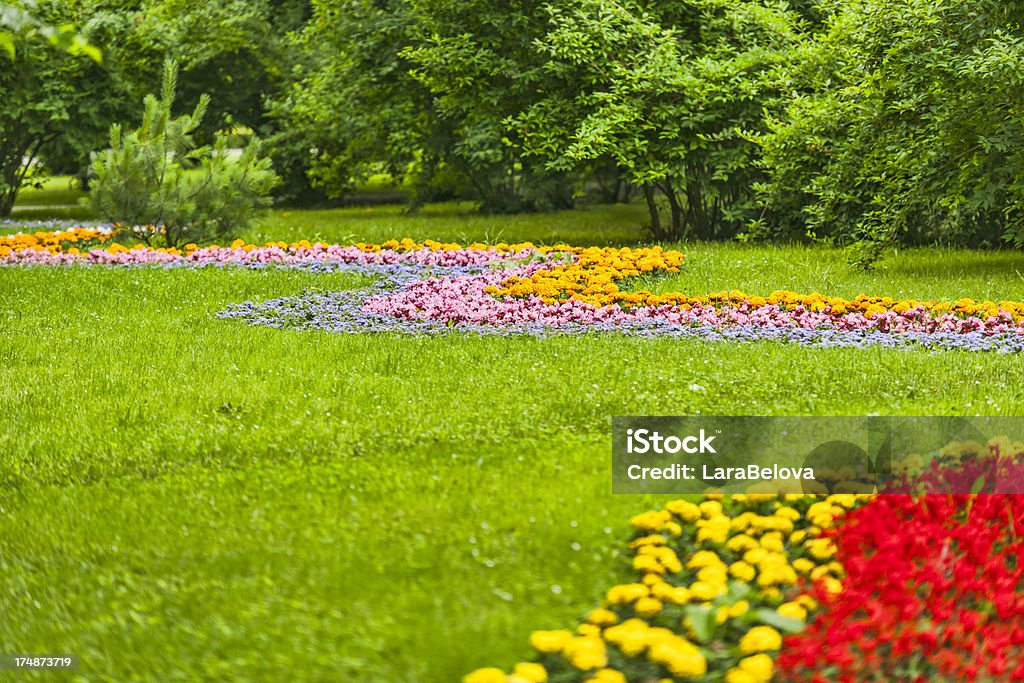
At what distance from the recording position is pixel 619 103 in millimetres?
14492

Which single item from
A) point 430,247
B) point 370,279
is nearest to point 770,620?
point 370,279

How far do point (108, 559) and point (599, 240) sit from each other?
12.0m

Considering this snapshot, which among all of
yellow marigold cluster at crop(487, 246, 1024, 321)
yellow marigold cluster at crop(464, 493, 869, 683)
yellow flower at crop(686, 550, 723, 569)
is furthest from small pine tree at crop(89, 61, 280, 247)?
yellow flower at crop(686, 550, 723, 569)

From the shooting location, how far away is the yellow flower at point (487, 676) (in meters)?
3.25

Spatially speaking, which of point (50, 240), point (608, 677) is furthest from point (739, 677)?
point (50, 240)

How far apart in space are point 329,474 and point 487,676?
211cm

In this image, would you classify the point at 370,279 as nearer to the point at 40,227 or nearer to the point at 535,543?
the point at 535,543

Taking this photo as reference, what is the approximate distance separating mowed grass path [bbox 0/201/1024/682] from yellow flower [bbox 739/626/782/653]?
2.03 feet

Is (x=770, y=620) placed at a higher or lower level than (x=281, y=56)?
lower

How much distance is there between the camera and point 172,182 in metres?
12.6

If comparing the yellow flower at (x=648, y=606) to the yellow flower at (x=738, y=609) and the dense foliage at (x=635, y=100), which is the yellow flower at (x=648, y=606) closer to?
the yellow flower at (x=738, y=609)

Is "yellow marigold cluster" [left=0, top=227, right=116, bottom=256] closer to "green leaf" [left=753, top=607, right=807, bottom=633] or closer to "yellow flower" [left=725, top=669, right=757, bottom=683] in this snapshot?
"green leaf" [left=753, top=607, right=807, bottom=633]

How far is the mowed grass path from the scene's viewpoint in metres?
3.78

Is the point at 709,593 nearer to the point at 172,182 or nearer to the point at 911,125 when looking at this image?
the point at 911,125
